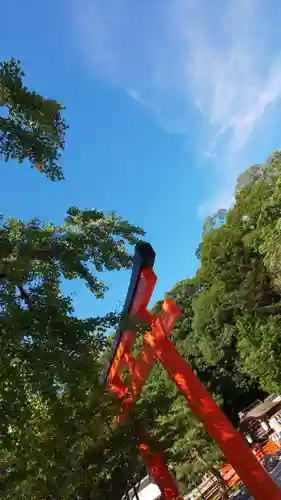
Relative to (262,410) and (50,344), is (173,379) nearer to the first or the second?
(50,344)

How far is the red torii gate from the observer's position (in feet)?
21.8

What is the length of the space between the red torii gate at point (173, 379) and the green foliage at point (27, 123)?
8.20 ft

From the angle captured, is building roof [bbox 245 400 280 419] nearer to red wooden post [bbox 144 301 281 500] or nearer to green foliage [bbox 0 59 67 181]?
red wooden post [bbox 144 301 281 500]

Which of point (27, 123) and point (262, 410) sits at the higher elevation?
point (27, 123)

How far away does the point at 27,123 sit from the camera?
15.6 feet

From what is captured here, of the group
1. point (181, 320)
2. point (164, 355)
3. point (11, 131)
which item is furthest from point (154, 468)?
point (181, 320)

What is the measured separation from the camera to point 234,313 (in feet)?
68.8

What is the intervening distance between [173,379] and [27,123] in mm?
5533

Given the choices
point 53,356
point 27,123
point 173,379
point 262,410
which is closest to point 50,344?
point 53,356

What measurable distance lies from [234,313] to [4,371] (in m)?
18.0

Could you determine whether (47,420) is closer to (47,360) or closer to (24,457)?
(24,457)

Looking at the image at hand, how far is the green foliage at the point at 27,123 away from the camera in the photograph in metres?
4.58

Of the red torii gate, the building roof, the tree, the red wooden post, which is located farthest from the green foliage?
the building roof

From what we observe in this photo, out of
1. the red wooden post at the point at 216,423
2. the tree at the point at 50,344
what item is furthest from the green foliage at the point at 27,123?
the red wooden post at the point at 216,423
